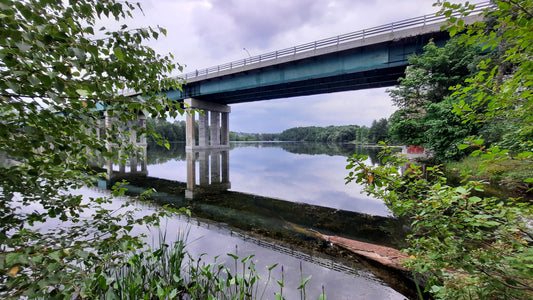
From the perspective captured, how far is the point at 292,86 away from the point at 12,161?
28278 millimetres

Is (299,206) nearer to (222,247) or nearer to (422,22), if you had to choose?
(222,247)

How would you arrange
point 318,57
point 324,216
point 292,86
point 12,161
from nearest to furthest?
point 12,161, point 324,216, point 318,57, point 292,86

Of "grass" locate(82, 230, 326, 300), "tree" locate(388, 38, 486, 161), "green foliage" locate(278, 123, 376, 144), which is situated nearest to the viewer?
"grass" locate(82, 230, 326, 300)

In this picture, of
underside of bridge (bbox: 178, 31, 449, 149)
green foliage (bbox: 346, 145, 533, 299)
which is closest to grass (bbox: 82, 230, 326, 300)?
green foliage (bbox: 346, 145, 533, 299)

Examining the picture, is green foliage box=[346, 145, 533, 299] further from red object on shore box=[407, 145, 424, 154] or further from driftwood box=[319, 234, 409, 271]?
red object on shore box=[407, 145, 424, 154]

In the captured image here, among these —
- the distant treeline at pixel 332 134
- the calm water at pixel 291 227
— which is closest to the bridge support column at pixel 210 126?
the calm water at pixel 291 227

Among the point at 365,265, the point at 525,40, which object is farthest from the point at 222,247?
the point at 525,40

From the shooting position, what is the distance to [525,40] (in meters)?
1.56

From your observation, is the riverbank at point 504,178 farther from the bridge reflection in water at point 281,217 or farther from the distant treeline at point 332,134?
the distant treeline at point 332,134

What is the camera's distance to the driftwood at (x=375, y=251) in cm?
441

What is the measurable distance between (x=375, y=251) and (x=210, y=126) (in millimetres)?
39902

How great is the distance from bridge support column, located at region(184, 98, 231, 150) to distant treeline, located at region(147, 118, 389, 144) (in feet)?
17.3

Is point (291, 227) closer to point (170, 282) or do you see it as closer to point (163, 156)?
point (170, 282)

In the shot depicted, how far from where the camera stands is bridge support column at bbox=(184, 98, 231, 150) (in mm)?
36375
